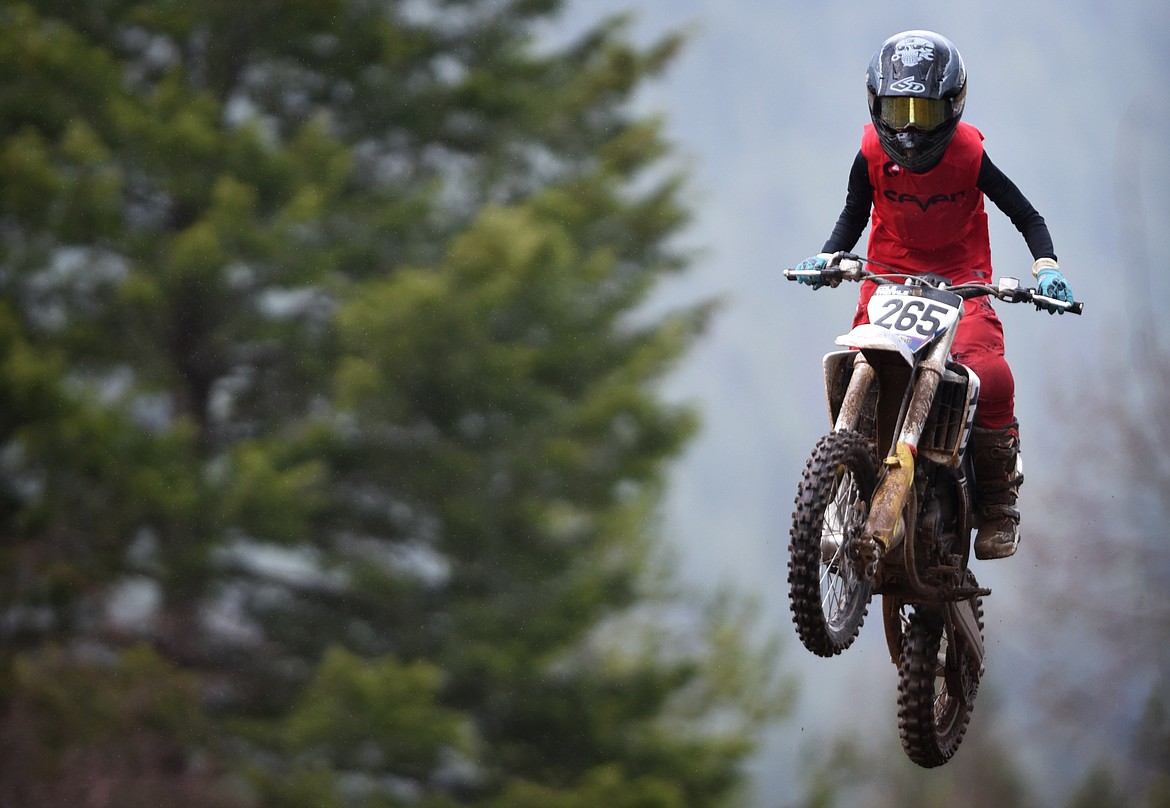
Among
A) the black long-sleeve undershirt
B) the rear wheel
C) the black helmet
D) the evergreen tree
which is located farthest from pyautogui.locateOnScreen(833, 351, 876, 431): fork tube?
the evergreen tree

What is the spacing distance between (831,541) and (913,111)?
Result: 5.62 ft

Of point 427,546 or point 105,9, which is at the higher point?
point 105,9

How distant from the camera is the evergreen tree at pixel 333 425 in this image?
59.8ft

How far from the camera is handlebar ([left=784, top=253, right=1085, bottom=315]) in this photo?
6.61 m

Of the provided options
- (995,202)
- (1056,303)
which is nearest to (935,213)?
(995,202)

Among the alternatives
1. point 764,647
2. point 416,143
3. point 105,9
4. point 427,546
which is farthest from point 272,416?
point 764,647

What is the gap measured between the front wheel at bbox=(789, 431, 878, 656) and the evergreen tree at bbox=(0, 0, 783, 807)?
11024 mm

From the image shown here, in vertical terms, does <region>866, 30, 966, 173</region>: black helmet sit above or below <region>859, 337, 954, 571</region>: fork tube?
above

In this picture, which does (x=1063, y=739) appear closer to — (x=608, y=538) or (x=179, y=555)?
(x=608, y=538)

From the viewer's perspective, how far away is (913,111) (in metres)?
6.66

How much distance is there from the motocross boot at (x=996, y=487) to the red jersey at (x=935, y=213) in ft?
2.24

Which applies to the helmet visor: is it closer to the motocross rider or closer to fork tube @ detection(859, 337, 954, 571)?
the motocross rider

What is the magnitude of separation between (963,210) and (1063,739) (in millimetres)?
25286

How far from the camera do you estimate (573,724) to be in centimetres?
1912
